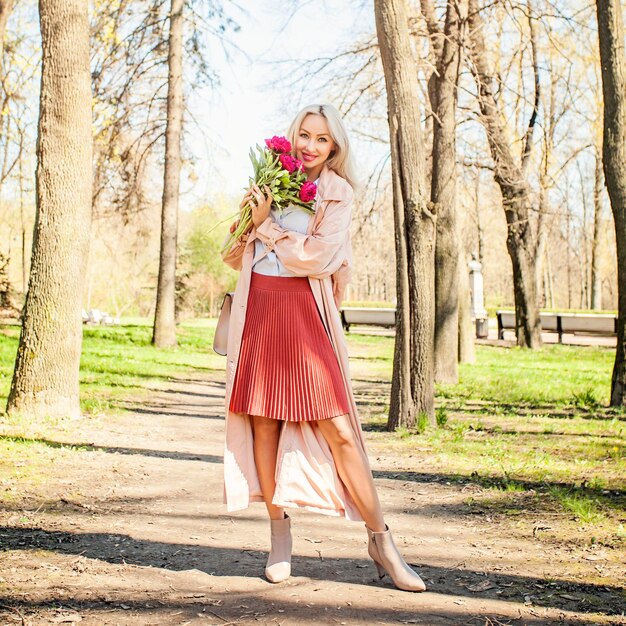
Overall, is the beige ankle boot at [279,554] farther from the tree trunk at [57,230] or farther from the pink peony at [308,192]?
the tree trunk at [57,230]

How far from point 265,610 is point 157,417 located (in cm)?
550

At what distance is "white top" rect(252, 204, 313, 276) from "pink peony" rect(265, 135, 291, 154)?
245 mm

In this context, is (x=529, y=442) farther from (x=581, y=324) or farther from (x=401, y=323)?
(x=581, y=324)

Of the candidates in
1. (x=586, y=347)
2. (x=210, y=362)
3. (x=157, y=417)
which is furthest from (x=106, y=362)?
(x=586, y=347)

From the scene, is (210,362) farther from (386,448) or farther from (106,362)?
(386,448)

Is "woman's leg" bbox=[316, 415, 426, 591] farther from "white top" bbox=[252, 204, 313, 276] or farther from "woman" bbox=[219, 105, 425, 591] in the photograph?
"white top" bbox=[252, 204, 313, 276]

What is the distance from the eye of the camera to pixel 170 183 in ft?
55.0

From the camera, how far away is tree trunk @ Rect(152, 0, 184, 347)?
16.6m

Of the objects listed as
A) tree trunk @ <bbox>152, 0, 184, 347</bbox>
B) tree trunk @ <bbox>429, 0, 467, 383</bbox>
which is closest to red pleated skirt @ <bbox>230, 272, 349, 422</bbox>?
tree trunk @ <bbox>429, 0, 467, 383</bbox>

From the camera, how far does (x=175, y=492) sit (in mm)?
5234

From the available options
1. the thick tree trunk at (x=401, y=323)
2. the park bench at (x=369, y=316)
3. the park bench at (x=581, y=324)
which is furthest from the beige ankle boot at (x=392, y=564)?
the park bench at (x=369, y=316)

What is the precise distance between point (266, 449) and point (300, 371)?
0.40 m

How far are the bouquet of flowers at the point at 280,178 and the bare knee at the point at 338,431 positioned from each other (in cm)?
92

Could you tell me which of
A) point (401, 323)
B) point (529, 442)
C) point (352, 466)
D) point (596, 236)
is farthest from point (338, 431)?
point (596, 236)
